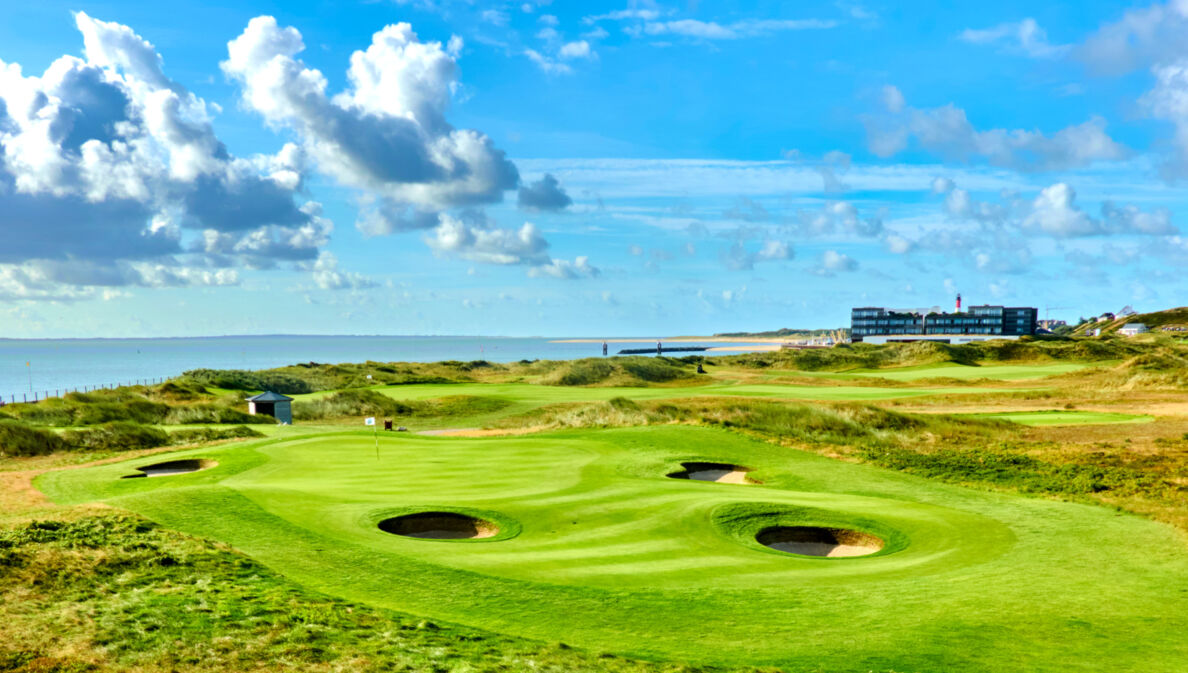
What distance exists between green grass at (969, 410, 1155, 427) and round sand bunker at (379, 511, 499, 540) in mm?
32719

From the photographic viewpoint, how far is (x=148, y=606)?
31.7 feet

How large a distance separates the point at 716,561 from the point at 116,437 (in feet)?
93.3

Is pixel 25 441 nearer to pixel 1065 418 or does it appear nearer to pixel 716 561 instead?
pixel 716 561

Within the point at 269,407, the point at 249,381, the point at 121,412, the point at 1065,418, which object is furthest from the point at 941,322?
the point at 121,412

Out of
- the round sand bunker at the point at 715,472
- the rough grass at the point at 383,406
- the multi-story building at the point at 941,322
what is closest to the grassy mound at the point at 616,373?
the rough grass at the point at 383,406

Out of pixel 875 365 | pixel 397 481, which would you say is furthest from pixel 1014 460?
pixel 875 365

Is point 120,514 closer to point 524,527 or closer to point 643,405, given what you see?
point 524,527

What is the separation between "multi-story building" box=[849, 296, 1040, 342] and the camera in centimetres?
18688

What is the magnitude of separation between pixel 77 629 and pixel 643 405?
34.1m

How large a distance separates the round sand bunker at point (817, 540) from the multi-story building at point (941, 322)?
17742 cm

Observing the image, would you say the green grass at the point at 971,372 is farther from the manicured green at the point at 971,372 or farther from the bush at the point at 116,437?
the bush at the point at 116,437

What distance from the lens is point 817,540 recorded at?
636 inches

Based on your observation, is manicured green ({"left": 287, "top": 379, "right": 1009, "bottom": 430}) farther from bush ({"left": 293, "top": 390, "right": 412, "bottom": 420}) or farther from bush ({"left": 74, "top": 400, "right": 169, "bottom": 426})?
bush ({"left": 74, "top": 400, "right": 169, "bottom": 426})

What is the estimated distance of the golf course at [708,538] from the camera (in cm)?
940
